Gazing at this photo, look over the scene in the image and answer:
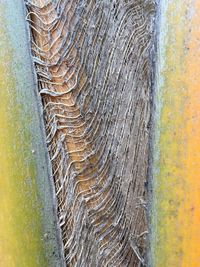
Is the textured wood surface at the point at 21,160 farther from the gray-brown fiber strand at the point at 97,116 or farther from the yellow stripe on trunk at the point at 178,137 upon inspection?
the yellow stripe on trunk at the point at 178,137

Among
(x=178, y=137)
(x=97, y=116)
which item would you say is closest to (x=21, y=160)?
(x=97, y=116)

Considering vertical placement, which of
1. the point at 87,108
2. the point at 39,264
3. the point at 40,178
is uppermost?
the point at 87,108

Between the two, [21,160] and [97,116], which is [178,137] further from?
[21,160]

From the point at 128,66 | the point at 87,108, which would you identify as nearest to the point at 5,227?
the point at 87,108

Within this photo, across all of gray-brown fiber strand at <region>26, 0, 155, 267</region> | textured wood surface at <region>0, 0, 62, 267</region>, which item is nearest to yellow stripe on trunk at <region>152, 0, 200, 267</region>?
gray-brown fiber strand at <region>26, 0, 155, 267</region>

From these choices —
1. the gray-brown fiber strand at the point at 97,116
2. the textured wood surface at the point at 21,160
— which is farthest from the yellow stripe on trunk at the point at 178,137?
the textured wood surface at the point at 21,160

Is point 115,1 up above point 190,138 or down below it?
above

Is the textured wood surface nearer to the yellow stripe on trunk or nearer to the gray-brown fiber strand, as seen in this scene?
the gray-brown fiber strand

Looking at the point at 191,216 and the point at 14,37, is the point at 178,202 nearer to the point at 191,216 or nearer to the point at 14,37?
the point at 191,216
